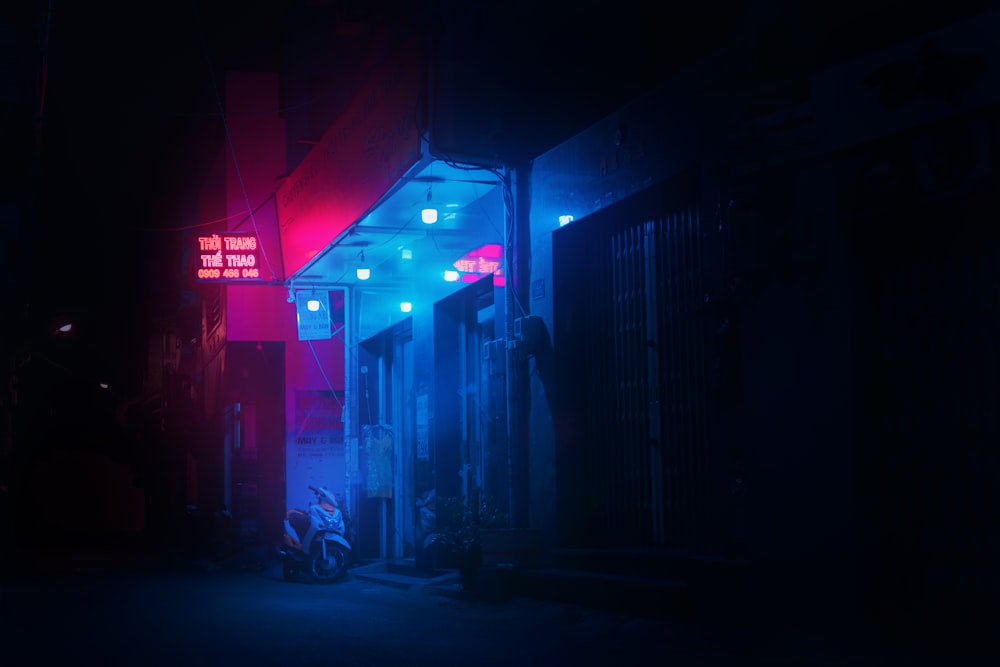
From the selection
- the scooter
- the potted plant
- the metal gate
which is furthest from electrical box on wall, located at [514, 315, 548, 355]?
the scooter

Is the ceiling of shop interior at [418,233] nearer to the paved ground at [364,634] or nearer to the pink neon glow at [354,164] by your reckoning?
the pink neon glow at [354,164]

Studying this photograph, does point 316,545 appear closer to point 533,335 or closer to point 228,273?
point 533,335

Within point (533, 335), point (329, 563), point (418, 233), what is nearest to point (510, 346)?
point (533, 335)

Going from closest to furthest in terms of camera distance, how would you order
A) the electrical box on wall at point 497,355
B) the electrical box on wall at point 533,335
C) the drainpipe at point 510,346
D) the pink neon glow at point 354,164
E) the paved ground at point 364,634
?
1. the paved ground at point 364,634
2. the electrical box on wall at point 533,335
3. the drainpipe at point 510,346
4. the electrical box on wall at point 497,355
5. the pink neon glow at point 354,164

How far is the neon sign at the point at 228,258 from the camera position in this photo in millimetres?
21703

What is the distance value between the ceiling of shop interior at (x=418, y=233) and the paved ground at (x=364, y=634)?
5.15m

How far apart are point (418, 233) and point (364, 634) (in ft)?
25.6

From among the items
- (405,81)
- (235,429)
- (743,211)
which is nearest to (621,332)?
(743,211)

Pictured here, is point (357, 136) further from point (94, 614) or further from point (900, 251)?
point (900, 251)

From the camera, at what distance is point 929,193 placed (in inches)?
293

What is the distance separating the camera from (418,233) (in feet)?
51.9

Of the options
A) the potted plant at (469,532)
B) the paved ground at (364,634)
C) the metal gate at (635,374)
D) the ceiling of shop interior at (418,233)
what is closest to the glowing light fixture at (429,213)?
the ceiling of shop interior at (418,233)

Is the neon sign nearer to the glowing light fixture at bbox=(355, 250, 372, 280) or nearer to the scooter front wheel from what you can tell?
the glowing light fixture at bbox=(355, 250, 372, 280)

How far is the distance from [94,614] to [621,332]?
7014 millimetres
